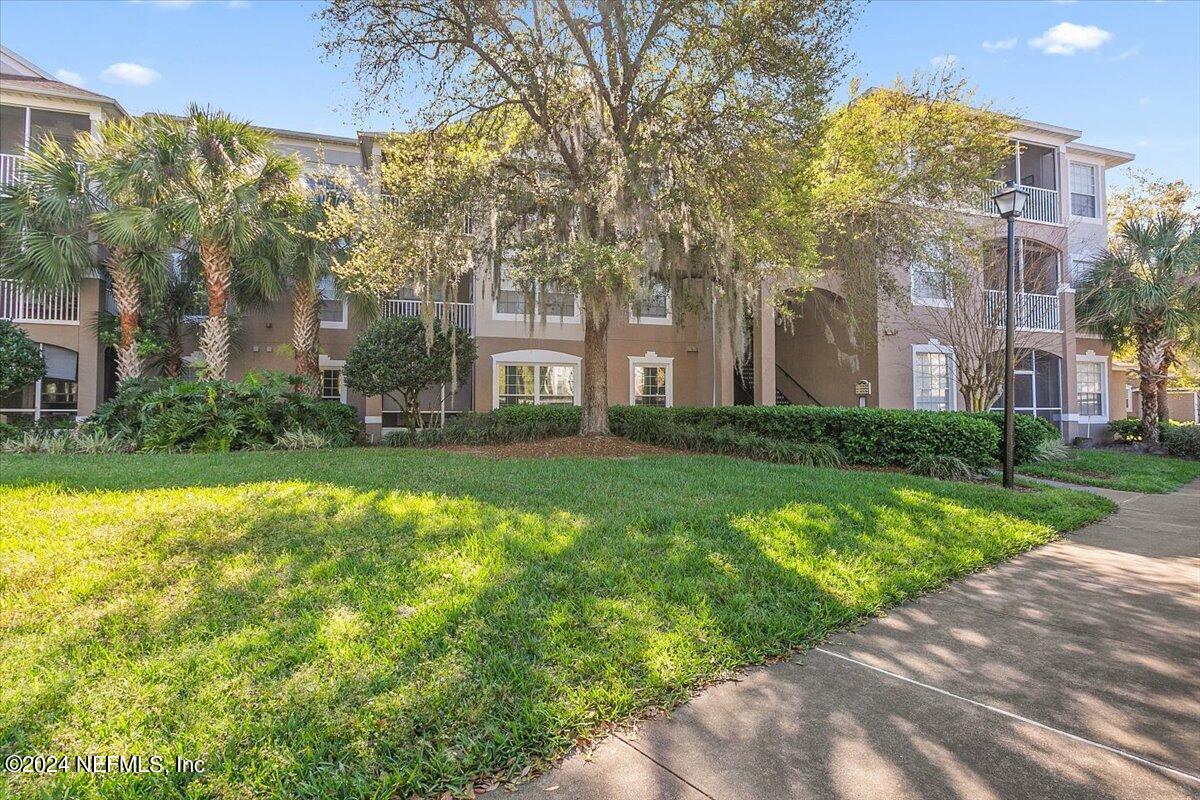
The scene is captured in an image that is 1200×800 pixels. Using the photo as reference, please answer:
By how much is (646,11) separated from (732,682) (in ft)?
31.3

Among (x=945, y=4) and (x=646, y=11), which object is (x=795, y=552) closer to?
(x=646, y=11)

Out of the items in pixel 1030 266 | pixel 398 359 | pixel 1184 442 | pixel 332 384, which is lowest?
pixel 1184 442

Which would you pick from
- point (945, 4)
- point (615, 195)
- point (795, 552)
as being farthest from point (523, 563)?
point (945, 4)

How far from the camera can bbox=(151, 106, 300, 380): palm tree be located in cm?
1145

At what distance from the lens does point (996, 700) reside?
2.80 meters

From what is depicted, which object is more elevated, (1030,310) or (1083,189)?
(1083,189)

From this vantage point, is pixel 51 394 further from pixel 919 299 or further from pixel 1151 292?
pixel 1151 292

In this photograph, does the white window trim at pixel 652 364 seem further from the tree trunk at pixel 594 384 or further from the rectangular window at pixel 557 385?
the tree trunk at pixel 594 384

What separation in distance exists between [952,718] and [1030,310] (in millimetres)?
16926

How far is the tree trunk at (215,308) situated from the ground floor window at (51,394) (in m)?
4.36

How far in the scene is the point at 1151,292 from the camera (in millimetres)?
15422

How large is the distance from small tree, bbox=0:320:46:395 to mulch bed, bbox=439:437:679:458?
9.42 m

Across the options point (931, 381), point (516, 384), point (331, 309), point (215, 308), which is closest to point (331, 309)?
point (331, 309)

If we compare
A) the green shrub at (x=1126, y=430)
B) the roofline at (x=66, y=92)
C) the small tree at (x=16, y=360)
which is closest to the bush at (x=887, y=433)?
the green shrub at (x=1126, y=430)
